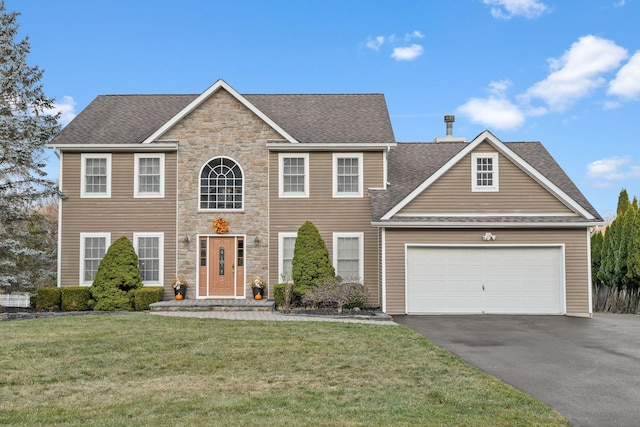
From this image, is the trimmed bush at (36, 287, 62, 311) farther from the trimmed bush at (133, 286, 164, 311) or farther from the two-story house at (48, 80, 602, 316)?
the trimmed bush at (133, 286, 164, 311)

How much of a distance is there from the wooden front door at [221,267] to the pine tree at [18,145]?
635 centimetres

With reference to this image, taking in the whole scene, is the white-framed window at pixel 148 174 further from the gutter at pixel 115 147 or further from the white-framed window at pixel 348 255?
the white-framed window at pixel 348 255

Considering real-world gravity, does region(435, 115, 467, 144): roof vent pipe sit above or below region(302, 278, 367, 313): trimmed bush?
above

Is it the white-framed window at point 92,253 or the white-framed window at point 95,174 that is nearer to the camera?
the white-framed window at point 92,253

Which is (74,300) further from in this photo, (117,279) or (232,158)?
(232,158)

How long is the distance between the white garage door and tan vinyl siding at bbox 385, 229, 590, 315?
23 cm

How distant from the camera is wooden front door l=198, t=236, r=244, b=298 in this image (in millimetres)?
19938

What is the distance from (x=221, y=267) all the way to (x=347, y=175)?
538 cm

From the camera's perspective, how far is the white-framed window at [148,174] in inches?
800

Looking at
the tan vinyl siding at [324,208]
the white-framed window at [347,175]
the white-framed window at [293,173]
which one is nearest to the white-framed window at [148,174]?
the tan vinyl siding at [324,208]

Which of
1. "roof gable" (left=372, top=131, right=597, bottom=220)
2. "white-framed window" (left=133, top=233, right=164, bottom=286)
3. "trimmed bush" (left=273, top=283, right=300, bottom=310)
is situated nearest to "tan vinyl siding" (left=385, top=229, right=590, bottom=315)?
"roof gable" (left=372, top=131, right=597, bottom=220)

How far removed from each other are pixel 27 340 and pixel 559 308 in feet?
48.7

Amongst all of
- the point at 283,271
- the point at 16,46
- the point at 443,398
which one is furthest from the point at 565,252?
the point at 16,46

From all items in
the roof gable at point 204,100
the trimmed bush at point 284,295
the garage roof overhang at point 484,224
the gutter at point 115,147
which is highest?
the roof gable at point 204,100
